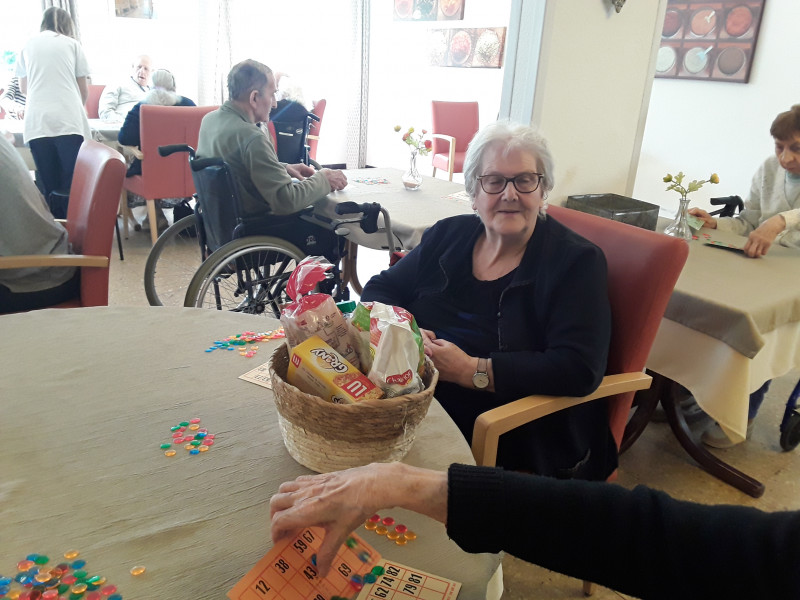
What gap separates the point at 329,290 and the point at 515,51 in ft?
3.80

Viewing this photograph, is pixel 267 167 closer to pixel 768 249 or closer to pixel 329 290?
pixel 329 290

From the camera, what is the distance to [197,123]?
153 inches

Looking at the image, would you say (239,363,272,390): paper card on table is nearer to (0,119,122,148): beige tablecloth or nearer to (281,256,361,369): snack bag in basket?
(281,256,361,369): snack bag in basket

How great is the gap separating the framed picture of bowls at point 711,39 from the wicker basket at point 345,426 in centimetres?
451

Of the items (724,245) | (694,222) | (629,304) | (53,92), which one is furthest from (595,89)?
(53,92)

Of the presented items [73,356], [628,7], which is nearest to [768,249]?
[628,7]

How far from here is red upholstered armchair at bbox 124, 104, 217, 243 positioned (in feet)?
12.4

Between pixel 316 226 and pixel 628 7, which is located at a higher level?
pixel 628 7

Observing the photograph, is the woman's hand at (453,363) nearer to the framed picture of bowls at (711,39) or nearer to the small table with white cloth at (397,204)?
the small table with white cloth at (397,204)

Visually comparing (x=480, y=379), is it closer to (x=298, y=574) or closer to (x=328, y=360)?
(x=328, y=360)

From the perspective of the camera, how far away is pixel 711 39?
4785 millimetres

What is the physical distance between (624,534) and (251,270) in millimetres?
2093

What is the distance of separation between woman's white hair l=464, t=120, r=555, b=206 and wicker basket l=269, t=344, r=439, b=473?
86cm

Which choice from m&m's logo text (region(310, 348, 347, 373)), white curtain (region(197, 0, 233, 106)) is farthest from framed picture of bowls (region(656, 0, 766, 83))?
m&m's logo text (region(310, 348, 347, 373))
